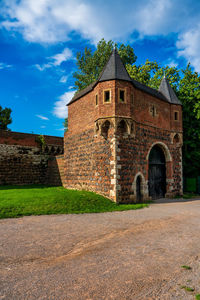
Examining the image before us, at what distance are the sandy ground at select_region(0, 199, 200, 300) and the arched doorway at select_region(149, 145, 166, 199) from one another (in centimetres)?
919

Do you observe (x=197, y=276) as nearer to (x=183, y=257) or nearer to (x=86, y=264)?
(x=183, y=257)

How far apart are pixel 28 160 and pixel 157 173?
12990 mm

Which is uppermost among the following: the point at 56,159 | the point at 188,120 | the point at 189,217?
the point at 188,120

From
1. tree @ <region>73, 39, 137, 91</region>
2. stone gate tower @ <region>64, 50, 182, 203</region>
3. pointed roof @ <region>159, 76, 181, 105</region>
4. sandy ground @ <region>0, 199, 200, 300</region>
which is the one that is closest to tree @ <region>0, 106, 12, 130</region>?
tree @ <region>73, 39, 137, 91</region>

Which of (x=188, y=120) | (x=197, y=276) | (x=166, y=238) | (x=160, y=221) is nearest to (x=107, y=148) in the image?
(x=160, y=221)

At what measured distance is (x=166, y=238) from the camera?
21.9 ft

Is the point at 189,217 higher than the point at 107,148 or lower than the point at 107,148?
A: lower

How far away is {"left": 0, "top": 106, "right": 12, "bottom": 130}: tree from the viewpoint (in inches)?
1367

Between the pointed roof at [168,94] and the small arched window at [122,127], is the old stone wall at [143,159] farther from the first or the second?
the pointed roof at [168,94]

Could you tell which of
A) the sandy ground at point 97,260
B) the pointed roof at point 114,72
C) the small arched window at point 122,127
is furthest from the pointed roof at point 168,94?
the sandy ground at point 97,260

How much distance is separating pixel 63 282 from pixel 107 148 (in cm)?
1092

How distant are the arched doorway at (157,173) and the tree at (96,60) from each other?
17.2 meters

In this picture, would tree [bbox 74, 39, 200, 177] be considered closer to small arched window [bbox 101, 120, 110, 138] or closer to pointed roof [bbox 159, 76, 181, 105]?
pointed roof [bbox 159, 76, 181, 105]

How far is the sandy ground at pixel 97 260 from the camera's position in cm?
357
